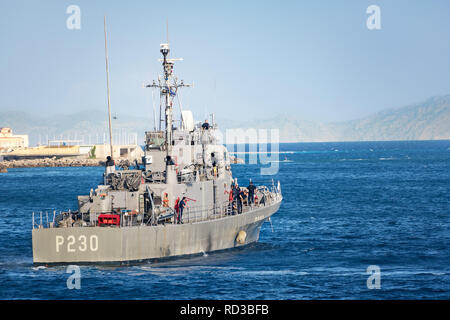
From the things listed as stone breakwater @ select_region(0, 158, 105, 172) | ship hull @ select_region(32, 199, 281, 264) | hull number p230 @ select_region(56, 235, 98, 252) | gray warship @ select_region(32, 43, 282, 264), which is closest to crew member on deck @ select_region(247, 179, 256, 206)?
gray warship @ select_region(32, 43, 282, 264)

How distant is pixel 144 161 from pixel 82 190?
47.4 m

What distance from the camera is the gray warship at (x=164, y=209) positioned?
27.0m

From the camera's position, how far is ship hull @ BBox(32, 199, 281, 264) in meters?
26.8

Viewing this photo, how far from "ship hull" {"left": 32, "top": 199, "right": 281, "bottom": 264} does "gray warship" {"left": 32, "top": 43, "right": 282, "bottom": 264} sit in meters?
0.04

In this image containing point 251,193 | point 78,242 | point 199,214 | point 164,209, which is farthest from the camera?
point 251,193

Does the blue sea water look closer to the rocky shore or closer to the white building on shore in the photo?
the rocky shore

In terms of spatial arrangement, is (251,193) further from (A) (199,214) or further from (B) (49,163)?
(B) (49,163)

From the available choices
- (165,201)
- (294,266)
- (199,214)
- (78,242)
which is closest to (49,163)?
(199,214)

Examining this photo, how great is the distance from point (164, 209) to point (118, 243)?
339cm

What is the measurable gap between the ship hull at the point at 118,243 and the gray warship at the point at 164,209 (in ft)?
0.15

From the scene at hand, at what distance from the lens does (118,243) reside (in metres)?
27.1

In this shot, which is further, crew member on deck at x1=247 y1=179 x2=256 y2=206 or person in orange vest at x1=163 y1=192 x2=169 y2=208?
crew member on deck at x1=247 y1=179 x2=256 y2=206

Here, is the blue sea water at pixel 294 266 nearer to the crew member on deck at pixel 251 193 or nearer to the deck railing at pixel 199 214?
the deck railing at pixel 199 214
